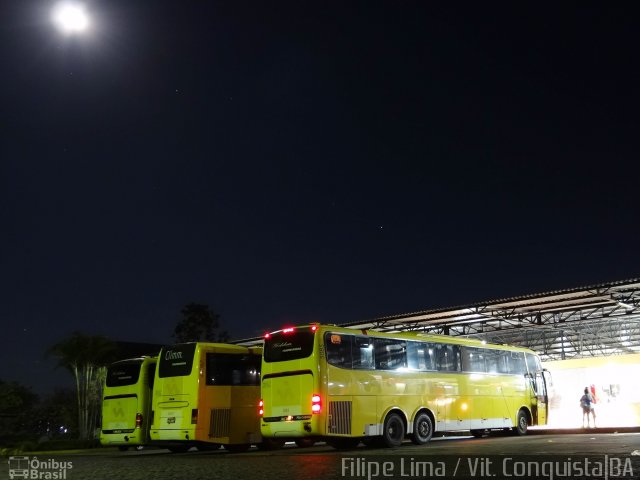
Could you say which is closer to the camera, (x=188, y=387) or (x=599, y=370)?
(x=188, y=387)

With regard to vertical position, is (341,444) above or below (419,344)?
below

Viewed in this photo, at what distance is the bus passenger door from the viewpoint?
2161 centimetres

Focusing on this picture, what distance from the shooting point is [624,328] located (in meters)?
29.8

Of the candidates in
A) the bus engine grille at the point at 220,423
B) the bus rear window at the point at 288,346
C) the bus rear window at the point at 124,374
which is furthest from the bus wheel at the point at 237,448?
the bus rear window at the point at 288,346

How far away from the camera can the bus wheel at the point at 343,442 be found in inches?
588

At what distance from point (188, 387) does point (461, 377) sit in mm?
7184

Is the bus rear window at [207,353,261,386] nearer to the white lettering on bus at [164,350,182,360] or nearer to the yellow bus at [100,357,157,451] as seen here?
the white lettering on bus at [164,350,182,360]

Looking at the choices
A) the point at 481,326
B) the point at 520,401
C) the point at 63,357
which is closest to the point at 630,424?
the point at 520,401

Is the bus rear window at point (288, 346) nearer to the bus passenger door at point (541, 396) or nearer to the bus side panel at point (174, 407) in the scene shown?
the bus side panel at point (174, 407)

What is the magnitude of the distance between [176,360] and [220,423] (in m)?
1.95

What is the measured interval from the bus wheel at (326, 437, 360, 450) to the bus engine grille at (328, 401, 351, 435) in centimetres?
36

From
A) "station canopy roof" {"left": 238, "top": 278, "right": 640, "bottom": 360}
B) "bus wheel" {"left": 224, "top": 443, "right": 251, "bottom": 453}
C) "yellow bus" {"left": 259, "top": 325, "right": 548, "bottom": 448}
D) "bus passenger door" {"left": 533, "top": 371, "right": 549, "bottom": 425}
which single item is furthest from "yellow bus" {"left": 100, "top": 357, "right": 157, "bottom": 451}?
"bus passenger door" {"left": 533, "top": 371, "right": 549, "bottom": 425}

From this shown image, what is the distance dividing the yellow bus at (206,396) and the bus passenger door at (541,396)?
946 centimetres

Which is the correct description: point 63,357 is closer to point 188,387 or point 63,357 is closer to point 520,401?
point 188,387
